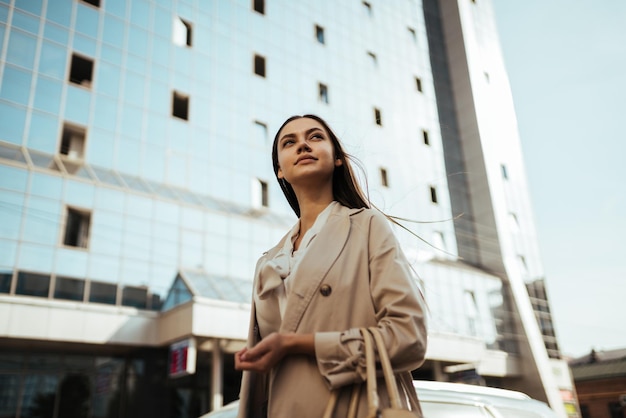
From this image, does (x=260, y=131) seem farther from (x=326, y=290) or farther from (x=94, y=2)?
(x=326, y=290)

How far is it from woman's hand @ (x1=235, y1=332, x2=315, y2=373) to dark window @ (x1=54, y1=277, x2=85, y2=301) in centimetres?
1814

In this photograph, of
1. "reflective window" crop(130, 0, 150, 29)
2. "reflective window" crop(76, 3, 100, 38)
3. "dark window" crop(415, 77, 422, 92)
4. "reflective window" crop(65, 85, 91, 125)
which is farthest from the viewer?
"dark window" crop(415, 77, 422, 92)

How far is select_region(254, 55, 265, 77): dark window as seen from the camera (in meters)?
26.9

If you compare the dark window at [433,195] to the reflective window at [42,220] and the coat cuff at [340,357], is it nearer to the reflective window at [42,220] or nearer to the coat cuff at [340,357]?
the reflective window at [42,220]

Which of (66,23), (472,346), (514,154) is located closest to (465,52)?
(514,154)

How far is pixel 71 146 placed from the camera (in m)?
19.9

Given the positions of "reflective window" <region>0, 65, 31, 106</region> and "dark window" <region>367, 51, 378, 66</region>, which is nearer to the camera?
"reflective window" <region>0, 65, 31, 106</region>

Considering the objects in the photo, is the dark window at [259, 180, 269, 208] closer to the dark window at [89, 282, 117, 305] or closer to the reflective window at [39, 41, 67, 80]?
the dark window at [89, 282, 117, 305]

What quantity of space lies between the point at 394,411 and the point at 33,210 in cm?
1900

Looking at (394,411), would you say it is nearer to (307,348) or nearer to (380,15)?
(307,348)

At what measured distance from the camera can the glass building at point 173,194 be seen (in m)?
17.8

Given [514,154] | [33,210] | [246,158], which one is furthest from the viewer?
[514,154]

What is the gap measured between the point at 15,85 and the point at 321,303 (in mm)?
20705

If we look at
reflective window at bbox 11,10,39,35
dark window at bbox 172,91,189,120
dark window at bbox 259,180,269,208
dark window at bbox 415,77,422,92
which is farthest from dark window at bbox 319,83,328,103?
reflective window at bbox 11,10,39,35
